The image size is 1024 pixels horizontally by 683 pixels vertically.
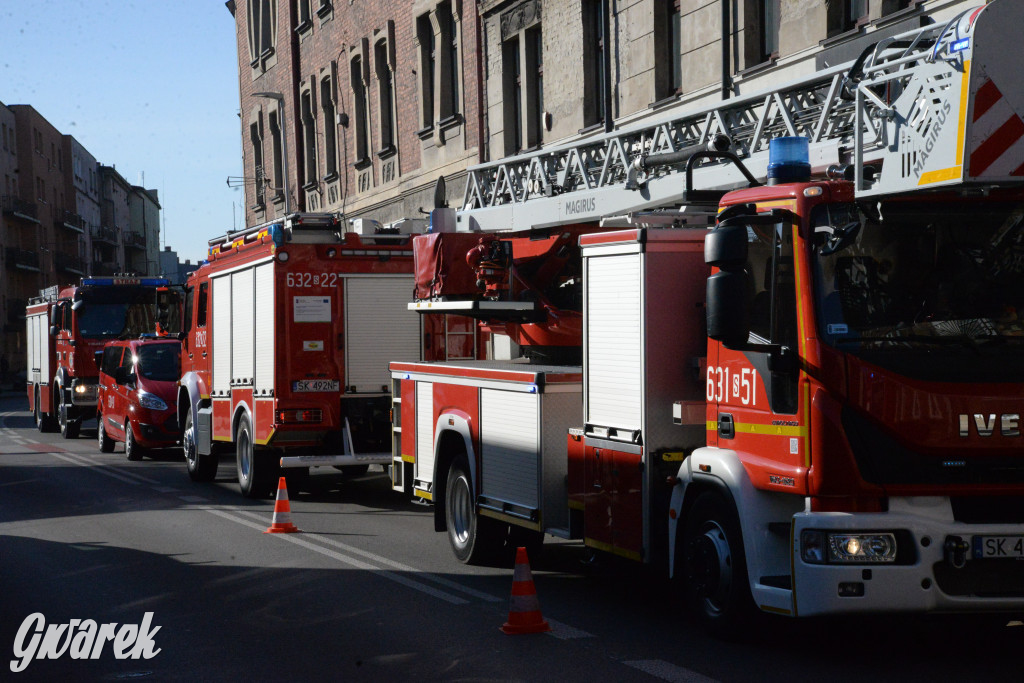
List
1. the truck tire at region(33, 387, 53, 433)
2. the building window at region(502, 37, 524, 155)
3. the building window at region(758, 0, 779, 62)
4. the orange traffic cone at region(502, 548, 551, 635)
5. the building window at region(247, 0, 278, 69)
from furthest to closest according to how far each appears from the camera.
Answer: the building window at region(247, 0, 278, 69) → the truck tire at region(33, 387, 53, 433) → the building window at region(502, 37, 524, 155) → the building window at region(758, 0, 779, 62) → the orange traffic cone at region(502, 548, 551, 635)

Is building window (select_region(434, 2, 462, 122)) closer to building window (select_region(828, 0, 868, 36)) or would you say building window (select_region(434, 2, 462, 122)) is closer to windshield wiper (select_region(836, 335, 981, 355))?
building window (select_region(828, 0, 868, 36))

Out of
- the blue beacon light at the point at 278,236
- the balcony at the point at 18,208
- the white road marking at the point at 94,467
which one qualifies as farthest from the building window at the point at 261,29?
the balcony at the point at 18,208

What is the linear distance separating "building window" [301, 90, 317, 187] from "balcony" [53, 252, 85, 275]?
199ft

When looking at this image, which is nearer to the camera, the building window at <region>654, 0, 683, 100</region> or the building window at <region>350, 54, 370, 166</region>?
the building window at <region>654, 0, 683, 100</region>

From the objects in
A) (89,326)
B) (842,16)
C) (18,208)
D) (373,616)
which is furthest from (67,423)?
(18,208)

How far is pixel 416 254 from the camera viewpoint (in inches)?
477

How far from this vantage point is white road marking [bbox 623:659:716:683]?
6.51m

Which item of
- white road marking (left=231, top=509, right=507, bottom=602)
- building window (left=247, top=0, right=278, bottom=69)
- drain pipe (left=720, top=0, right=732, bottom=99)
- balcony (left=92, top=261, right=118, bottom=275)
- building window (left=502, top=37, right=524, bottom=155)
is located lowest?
white road marking (left=231, top=509, right=507, bottom=602)

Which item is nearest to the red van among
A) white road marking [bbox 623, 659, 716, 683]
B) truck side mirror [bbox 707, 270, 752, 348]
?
white road marking [bbox 623, 659, 716, 683]

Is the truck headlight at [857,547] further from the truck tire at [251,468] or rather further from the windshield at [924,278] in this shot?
the truck tire at [251,468]

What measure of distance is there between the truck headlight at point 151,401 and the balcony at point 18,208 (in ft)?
215

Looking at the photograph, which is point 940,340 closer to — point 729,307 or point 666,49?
point 729,307

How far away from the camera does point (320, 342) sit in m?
14.9

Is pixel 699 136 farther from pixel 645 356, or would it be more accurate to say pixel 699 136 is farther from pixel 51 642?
pixel 51 642
